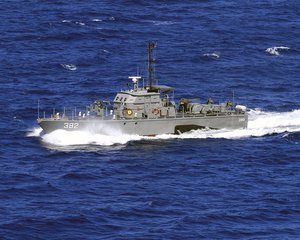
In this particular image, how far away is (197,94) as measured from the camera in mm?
181625

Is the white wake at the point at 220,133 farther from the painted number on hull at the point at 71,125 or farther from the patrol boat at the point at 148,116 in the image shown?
the patrol boat at the point at 148,116

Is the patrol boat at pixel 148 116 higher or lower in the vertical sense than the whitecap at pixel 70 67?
lower

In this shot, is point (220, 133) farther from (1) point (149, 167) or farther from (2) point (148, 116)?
(1) point (149, 167)

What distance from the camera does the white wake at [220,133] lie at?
15800 cm

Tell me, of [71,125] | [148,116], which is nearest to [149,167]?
[71,125]

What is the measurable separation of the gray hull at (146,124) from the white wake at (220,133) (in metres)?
0.69

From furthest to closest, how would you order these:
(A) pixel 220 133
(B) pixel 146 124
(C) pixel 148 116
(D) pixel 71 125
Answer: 1. (A) pixel 220 133
2. (C) pixel 148 116
3. (B) pixel 146 124
4. (D) pixel 71 125

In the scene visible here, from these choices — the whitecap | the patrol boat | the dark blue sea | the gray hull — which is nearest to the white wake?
the dark blue sea

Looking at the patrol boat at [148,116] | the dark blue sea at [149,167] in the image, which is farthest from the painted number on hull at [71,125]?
the dark blue sea at [149,167]

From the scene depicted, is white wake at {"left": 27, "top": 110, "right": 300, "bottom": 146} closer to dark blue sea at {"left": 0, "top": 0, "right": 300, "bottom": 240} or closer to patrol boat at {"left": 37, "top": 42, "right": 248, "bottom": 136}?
dark blue sea at {"left": 0, "top": 0, "right": 300, "bottom": 240}

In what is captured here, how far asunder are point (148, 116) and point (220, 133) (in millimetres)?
10664

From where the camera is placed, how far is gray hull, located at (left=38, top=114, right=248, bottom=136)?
521ft

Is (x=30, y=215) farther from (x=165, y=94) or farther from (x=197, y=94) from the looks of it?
(x=197, y=94)

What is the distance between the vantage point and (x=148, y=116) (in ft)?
536
